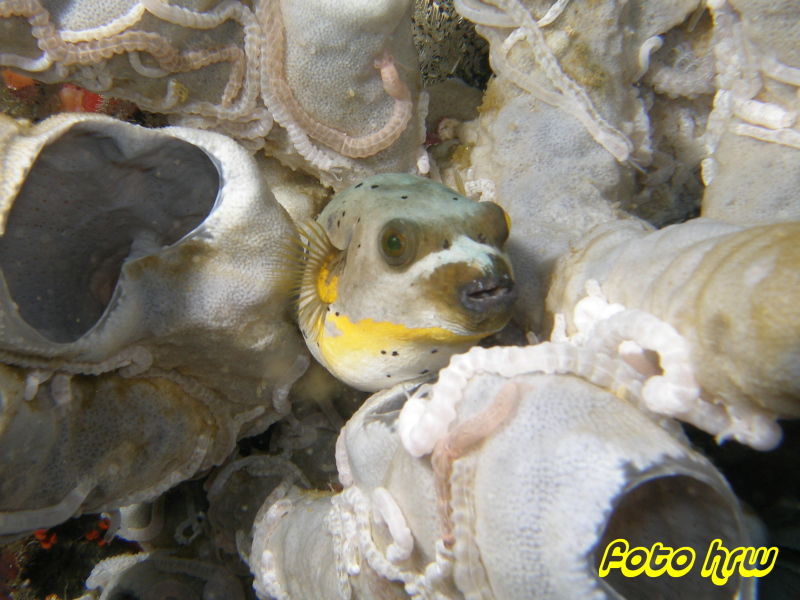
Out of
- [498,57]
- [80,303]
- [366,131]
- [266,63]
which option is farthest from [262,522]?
[498,57]

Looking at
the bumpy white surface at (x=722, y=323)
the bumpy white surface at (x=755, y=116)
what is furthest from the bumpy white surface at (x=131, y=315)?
the bumpy white surface at (x=755, y=116)

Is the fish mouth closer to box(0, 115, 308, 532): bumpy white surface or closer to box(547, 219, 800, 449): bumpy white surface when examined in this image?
box(547, 219, 800, 449): bumpy white surface

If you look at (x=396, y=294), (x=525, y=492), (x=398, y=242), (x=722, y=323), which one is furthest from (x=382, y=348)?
(x=722, y=323)

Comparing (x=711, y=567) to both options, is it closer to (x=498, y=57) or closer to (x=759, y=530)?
(x=759, y=530)

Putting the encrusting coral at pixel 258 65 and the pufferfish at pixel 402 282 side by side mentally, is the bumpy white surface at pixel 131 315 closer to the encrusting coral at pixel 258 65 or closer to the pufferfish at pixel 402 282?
the pufferfish at pixel 402 282

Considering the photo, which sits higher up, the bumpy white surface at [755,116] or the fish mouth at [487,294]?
the bumpy white surface at [755,116]

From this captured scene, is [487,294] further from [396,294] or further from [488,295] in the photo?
[396,294]
